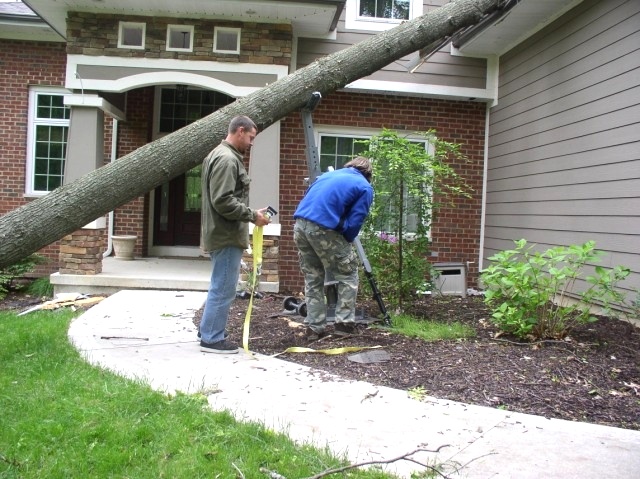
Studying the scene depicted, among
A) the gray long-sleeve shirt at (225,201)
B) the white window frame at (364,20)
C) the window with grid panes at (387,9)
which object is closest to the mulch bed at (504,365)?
the gray long-sleeve shirt at (225,201)

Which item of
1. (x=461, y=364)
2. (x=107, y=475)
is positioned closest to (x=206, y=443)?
(x=107, y=475)

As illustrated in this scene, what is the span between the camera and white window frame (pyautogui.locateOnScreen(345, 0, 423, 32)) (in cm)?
934

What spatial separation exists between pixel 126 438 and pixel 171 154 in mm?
2620

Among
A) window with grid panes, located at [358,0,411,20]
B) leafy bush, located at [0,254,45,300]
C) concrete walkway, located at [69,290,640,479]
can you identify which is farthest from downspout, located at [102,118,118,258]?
concrete walkway, located at [69,290,640,479]

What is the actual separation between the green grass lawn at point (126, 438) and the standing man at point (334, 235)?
1.85m

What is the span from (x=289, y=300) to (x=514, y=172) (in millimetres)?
4296

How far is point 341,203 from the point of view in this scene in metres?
4.86

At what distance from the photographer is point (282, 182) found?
31.0ft

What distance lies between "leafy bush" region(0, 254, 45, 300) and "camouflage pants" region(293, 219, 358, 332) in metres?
5.20

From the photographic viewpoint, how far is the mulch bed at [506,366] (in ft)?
12.1

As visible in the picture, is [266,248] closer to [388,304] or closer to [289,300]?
[289,300]

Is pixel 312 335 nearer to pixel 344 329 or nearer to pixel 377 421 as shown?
pixel 344 329

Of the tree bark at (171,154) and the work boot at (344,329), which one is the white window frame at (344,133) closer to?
the tree bark at (171,154)

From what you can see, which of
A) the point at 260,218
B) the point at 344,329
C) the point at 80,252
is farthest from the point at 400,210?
the point at 80,252
